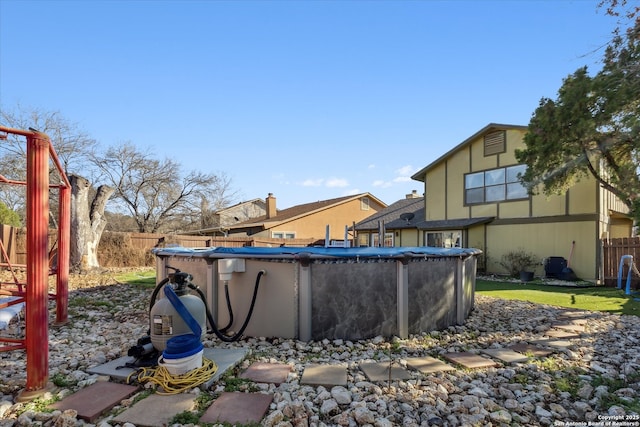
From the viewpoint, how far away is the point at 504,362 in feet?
11.0

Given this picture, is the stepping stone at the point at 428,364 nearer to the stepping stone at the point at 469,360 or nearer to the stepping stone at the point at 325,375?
the stepping stone at the point at 469,360

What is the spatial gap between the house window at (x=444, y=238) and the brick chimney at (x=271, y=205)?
504 inches

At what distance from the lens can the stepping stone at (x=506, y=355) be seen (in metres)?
3.40

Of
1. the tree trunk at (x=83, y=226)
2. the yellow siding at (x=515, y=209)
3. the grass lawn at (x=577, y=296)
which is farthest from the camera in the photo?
the yellow siding at (x=515, y=209)

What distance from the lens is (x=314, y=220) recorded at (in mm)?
23641

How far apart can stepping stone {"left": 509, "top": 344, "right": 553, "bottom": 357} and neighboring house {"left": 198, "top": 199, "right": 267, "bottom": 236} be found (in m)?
21.8

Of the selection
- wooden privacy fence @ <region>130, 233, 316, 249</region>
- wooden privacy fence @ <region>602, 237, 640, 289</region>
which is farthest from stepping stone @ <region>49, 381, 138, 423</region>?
wooden privacy fence @ <region>602, 237, 640, 289</region>

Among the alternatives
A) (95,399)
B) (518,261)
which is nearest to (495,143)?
(518,261)

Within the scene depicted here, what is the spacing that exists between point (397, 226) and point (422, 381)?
47.1ft

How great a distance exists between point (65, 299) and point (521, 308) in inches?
303

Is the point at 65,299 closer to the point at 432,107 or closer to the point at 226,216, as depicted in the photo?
the point at 432,107

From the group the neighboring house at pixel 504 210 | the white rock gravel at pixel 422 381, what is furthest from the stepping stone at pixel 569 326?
the neighboring house at pixel 504 210

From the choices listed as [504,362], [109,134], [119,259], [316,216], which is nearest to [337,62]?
[504,362]

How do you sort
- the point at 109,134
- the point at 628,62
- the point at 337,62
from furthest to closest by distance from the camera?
the point at 109,134, the point at 337,62, the point at 628,62
